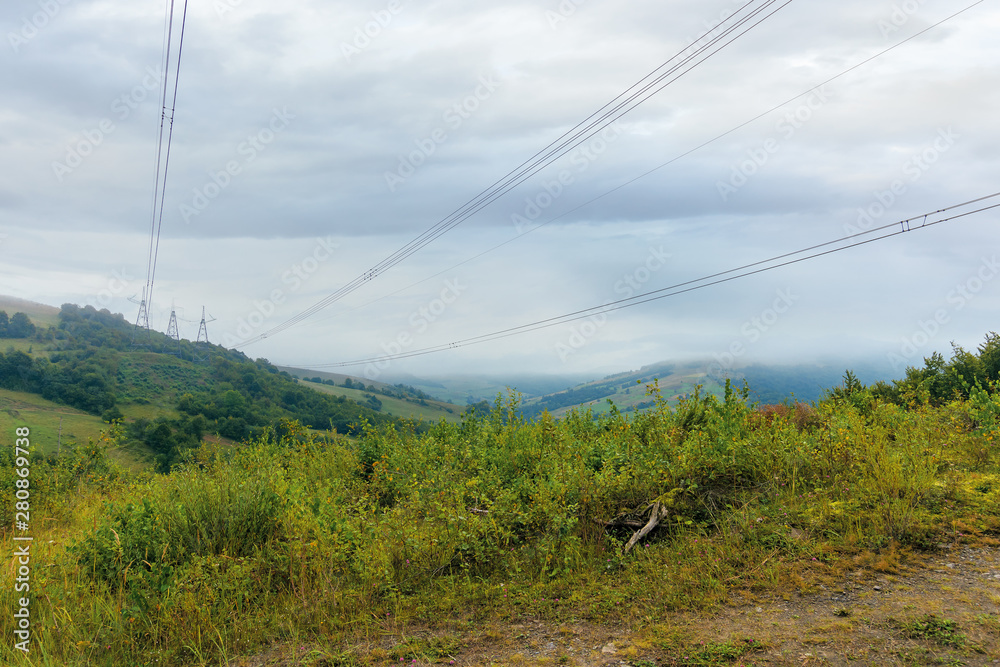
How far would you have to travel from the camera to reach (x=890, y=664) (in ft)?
11.1

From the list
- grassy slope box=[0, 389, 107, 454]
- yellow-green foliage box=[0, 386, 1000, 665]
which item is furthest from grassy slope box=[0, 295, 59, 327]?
yellow-green foliage box=[0, 386, 1000, 665]

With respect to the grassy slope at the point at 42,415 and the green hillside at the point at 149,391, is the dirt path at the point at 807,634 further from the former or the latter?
the grassy slope at the point at 42,415

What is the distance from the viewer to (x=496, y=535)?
18.2 ft

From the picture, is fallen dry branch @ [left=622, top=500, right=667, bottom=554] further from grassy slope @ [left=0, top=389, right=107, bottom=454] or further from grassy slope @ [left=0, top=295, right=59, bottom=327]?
grassy slope @ [left=0, top=295, right=59, bottom=327]

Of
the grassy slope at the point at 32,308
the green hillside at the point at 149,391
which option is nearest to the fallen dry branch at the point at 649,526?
the green hillside at the point at 149,391

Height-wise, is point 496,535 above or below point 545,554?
above

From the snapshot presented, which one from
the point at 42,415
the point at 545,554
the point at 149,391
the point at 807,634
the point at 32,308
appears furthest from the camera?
the point at 32,308

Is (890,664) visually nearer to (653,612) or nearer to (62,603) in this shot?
(653,612)

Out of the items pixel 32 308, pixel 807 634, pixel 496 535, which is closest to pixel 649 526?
pixel 496 535

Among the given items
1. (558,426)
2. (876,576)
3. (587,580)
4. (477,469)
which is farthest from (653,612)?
(558,426)

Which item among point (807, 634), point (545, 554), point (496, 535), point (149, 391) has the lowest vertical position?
point (807, 634)

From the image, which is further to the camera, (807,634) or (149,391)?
(149,391)

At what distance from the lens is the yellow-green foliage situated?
180 inches

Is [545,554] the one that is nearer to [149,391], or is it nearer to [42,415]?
[42,415]
